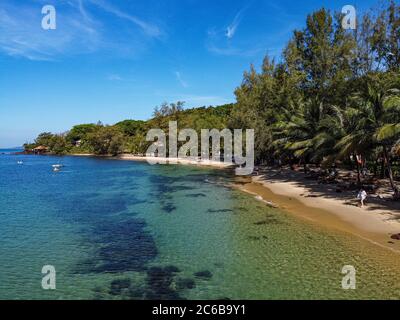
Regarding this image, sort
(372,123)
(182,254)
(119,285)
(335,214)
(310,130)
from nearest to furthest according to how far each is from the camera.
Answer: (119,285)
(182,254)
(335,214)
(372,123)
(310,130)

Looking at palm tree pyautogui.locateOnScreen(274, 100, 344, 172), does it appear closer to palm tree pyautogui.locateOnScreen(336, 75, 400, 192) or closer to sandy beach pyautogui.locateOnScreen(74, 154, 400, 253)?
sandy beach pyautogui.locateOnScreen(74, 154, 400, 253)

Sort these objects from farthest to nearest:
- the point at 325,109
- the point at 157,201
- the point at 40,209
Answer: the point at 325,109 < the point at 157,201 < the point at 40,209

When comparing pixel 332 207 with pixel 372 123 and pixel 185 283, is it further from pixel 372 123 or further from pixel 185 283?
pixel 185 283

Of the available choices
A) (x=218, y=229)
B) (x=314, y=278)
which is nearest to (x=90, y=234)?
(x=218, y=229)

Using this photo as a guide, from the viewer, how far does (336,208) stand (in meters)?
26.2

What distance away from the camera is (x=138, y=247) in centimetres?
1983

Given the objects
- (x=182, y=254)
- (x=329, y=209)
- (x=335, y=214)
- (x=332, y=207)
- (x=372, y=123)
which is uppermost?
(x=372, y=123)

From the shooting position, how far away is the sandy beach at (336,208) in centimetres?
2030

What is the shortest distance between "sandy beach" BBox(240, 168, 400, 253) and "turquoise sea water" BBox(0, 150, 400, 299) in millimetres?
1438

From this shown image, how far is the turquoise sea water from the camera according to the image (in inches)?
552

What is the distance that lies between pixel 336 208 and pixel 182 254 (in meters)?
14.7

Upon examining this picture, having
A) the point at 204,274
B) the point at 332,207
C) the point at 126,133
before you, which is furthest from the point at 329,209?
the point at 126,133
